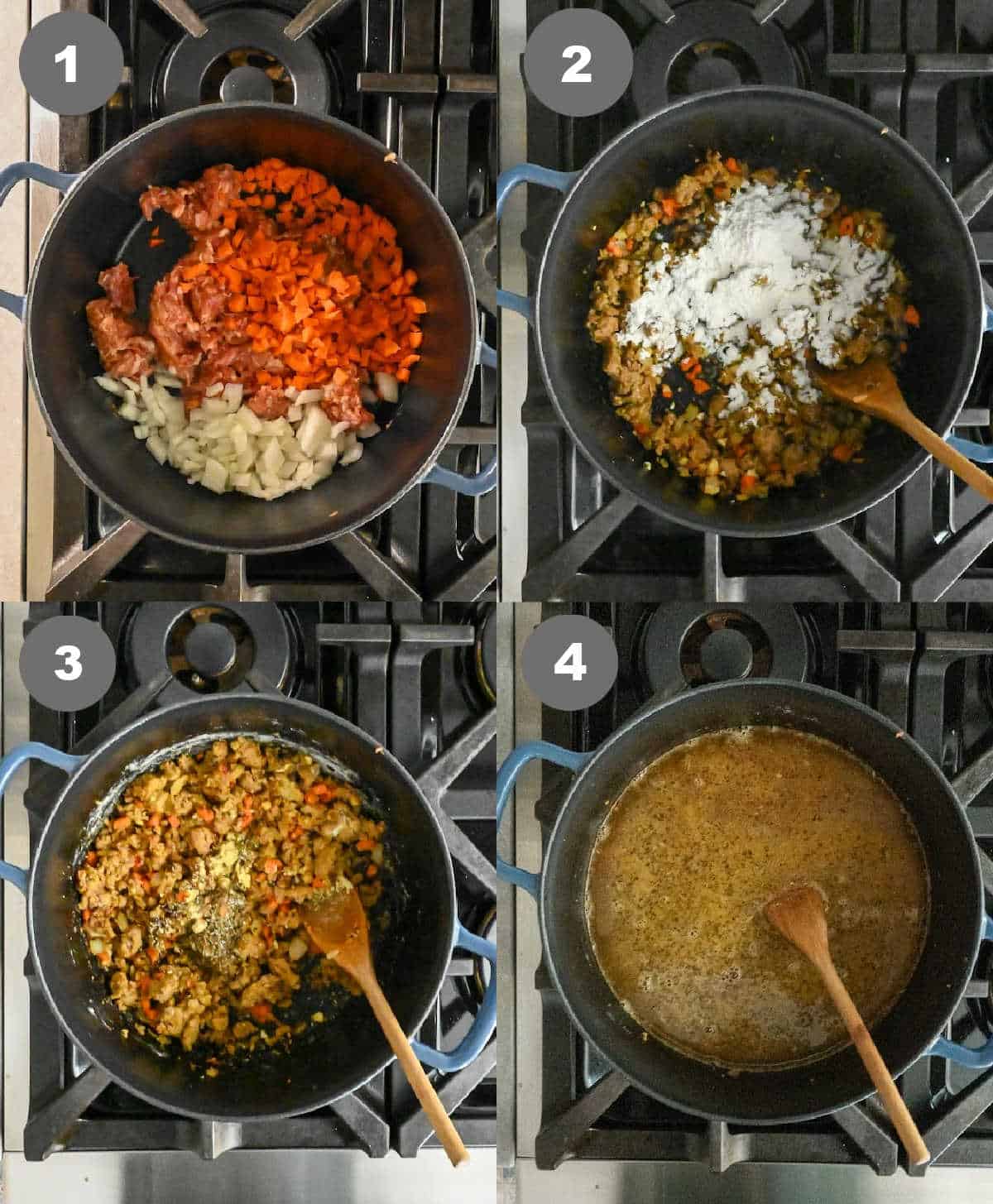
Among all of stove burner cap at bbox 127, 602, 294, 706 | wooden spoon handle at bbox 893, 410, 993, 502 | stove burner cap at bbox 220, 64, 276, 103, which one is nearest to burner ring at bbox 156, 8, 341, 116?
stove burner cap at bbox 220, 64, 276, 103

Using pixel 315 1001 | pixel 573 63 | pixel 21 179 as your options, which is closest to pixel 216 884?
pixel 315 1001

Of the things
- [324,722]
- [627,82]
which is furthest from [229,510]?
[627,82]

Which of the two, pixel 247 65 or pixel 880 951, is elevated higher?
pixel 247 65

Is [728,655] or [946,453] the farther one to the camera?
[728,655]

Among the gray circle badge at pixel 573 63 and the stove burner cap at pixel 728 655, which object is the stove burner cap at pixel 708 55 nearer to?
the gray circle badge at pixel 573 63

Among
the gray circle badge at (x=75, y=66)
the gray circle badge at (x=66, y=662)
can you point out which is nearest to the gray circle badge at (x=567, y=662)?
the gray circle badge at (x=66, y=662)

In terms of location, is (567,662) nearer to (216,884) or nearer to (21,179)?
(216,884)
